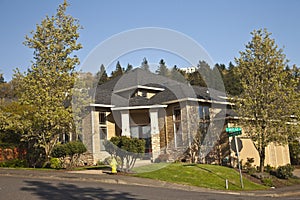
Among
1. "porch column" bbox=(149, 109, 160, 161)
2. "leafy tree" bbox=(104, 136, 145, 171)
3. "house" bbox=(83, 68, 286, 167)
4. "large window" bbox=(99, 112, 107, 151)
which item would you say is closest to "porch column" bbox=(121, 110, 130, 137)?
"house" bbox=(83, 68, 286, 167)

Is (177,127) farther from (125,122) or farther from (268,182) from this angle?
(268,182)

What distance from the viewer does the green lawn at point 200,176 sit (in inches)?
679

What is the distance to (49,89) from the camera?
20672mm

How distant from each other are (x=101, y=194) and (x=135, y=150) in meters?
6.86

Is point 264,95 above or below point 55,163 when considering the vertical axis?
above

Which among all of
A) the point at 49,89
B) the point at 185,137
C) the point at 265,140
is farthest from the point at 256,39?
the point at 49,89

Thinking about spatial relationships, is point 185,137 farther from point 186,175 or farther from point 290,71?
point 290,71

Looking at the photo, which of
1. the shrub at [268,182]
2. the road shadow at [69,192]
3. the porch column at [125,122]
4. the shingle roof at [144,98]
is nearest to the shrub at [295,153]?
the shingle roof at [144,98]

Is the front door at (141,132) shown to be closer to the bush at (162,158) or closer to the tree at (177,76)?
the bush at (162,158)

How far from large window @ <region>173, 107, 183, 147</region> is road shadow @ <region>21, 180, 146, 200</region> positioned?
12473mm

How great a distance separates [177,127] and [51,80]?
9472 millimetres

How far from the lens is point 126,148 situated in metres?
18.4

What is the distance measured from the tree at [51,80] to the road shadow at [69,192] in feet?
23.7

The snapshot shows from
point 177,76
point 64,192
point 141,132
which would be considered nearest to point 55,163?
point 141,132
